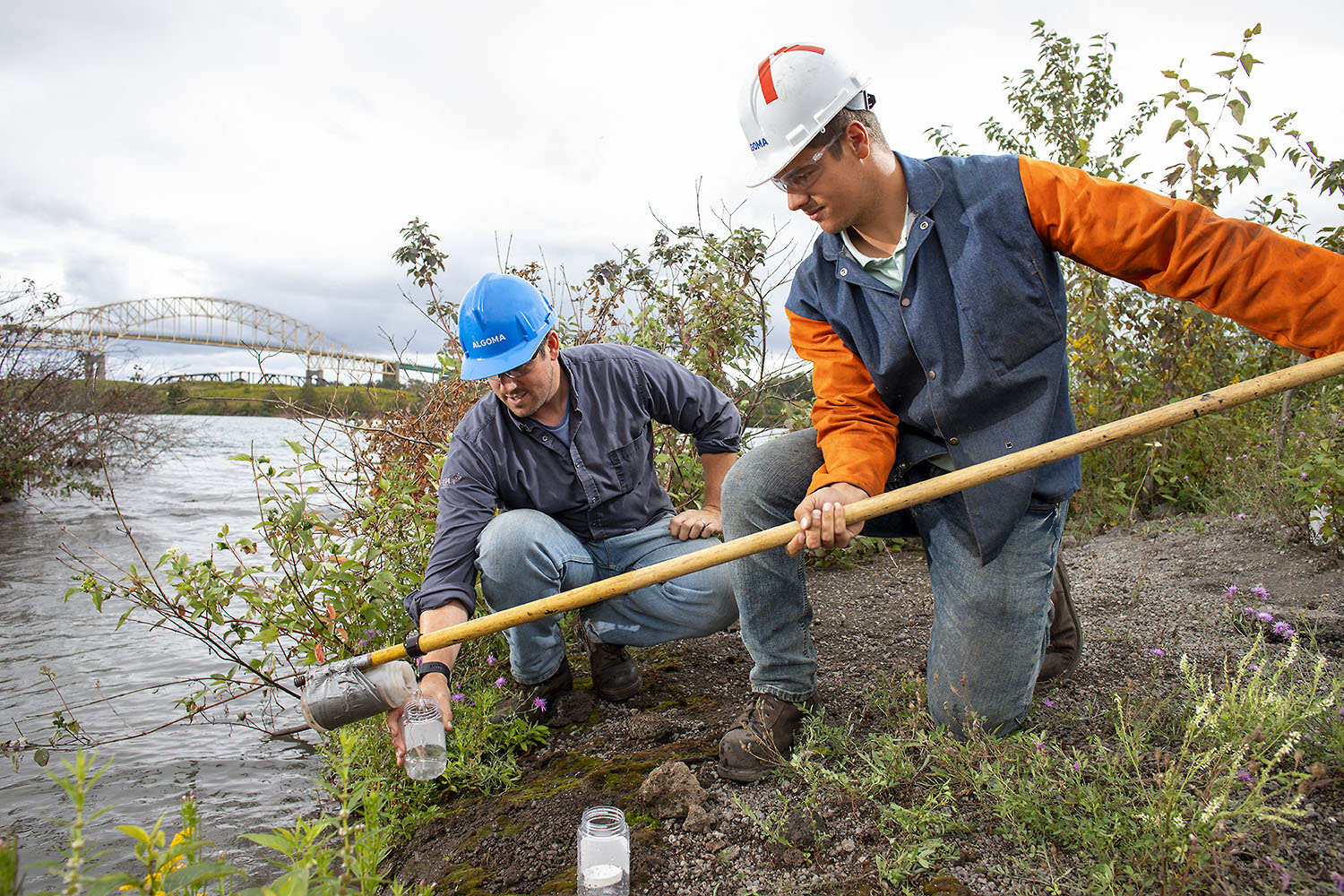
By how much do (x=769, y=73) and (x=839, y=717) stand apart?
202cm

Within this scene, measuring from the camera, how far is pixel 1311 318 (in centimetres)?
196

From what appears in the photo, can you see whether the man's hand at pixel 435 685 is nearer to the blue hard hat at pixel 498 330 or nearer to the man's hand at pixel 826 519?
the blue hard hat at pixel 498 330

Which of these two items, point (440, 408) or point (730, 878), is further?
point (440, 408)

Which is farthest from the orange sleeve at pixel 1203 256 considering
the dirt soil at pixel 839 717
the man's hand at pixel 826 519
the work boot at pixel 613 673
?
the work boot at pixel 613 673

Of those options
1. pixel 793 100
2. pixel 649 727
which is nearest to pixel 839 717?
pixel 649 727

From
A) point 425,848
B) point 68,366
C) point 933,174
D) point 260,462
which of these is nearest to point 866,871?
point 425,848

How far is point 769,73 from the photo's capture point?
2.35 metres

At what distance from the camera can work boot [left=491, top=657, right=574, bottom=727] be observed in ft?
9.83

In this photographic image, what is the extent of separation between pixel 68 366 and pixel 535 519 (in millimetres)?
10329

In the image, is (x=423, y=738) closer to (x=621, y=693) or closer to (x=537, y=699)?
(x=537, y=699)

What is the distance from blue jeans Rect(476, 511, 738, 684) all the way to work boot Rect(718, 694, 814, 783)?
1.89ft

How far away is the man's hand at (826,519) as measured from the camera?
2246 millimetres

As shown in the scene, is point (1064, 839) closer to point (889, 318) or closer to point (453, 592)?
point (889, 318)

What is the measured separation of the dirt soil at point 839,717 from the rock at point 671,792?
0.11 feet
